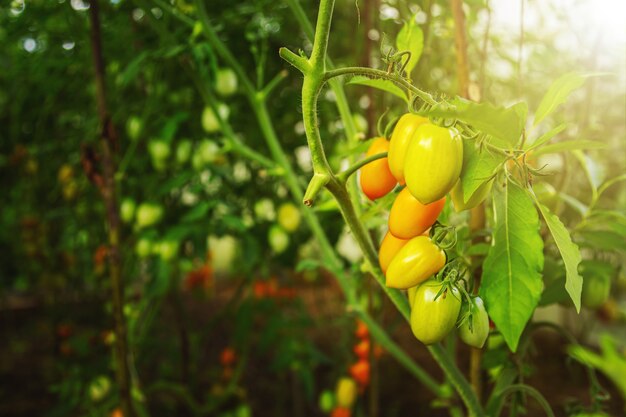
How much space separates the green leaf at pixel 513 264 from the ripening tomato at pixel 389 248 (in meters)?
0.08

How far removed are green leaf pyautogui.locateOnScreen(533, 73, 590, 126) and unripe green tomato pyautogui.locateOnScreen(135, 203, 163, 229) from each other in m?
0.89

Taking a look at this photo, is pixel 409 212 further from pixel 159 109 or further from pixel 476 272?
pixel 159 109

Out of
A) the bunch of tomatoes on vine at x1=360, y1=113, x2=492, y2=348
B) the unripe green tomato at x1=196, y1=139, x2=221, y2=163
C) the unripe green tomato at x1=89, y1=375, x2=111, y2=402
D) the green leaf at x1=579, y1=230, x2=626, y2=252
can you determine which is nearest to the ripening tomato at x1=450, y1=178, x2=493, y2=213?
the bunch of tomatoes on vine at x1=360, y1=113, x2=492, y2=348

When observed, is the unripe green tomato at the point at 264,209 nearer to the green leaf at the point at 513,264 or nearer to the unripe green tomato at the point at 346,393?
the unripe green tomato at the point at 346,393

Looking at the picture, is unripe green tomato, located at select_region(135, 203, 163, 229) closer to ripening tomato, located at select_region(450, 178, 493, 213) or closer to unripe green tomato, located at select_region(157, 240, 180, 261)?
unripe green tomato, located at select_region(157, 240, 180, 261)

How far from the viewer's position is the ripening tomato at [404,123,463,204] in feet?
1.18

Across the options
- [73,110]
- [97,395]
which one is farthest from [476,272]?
[73,110]

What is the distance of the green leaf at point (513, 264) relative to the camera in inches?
15.2

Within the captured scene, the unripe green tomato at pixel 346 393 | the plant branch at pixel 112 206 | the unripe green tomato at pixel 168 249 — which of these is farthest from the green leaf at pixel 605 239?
the unripe green tomato at pixel 346 393

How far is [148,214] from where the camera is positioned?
1.13m

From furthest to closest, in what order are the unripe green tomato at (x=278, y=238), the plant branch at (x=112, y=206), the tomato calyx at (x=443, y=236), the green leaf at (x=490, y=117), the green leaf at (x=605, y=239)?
the unripe green tomato at (x=278, y=238)
the plant branch at (x=112, y=206)
the green leaf at (x=605, y=239)
the tomato calyx at (x=443, y=236)
the green leaf at (x=490, y=117)

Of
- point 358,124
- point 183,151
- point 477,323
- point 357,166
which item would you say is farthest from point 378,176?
point 183,151

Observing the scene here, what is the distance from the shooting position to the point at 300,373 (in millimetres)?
1438

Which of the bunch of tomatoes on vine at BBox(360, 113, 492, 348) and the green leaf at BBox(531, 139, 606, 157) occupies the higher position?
the green leaf at BBox(531, 139, 606, 157)
